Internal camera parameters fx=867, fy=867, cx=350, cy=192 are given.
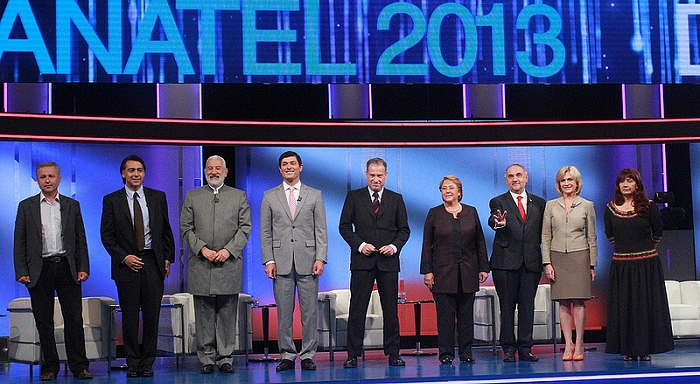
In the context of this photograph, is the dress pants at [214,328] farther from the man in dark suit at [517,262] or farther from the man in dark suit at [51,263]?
the man in dark suit at [517,262]

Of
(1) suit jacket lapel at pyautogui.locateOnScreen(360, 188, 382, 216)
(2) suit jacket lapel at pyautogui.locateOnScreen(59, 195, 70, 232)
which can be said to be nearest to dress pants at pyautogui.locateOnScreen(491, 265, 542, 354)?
(1) suit jacket lapel at pyautogui.locateOnScreen(360, 188, 382, 216)

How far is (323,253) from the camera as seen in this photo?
6633 mm

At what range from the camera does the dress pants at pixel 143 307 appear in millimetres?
6387

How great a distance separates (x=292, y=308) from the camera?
6.60 metres

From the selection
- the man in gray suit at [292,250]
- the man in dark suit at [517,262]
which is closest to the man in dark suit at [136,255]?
the man in gray suit at [292,250]

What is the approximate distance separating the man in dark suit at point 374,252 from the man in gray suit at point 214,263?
0.86 meters

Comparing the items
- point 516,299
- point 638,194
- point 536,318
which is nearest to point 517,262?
point 516,299

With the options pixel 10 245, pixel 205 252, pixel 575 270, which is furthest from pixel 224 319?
pixel 10 245

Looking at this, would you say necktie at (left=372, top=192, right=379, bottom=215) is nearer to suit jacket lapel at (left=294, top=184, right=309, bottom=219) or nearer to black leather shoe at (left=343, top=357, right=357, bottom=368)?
suit jacket lapel at (left=294, top=184, right=309, bottom=219)

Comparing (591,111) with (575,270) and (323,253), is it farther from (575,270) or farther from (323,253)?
(323,253)

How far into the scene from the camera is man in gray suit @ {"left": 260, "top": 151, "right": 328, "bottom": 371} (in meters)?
6.55

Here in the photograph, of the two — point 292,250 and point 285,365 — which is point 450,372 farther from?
point 292,250

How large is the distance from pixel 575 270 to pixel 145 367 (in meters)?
3.32

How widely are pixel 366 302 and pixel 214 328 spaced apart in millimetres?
1171
